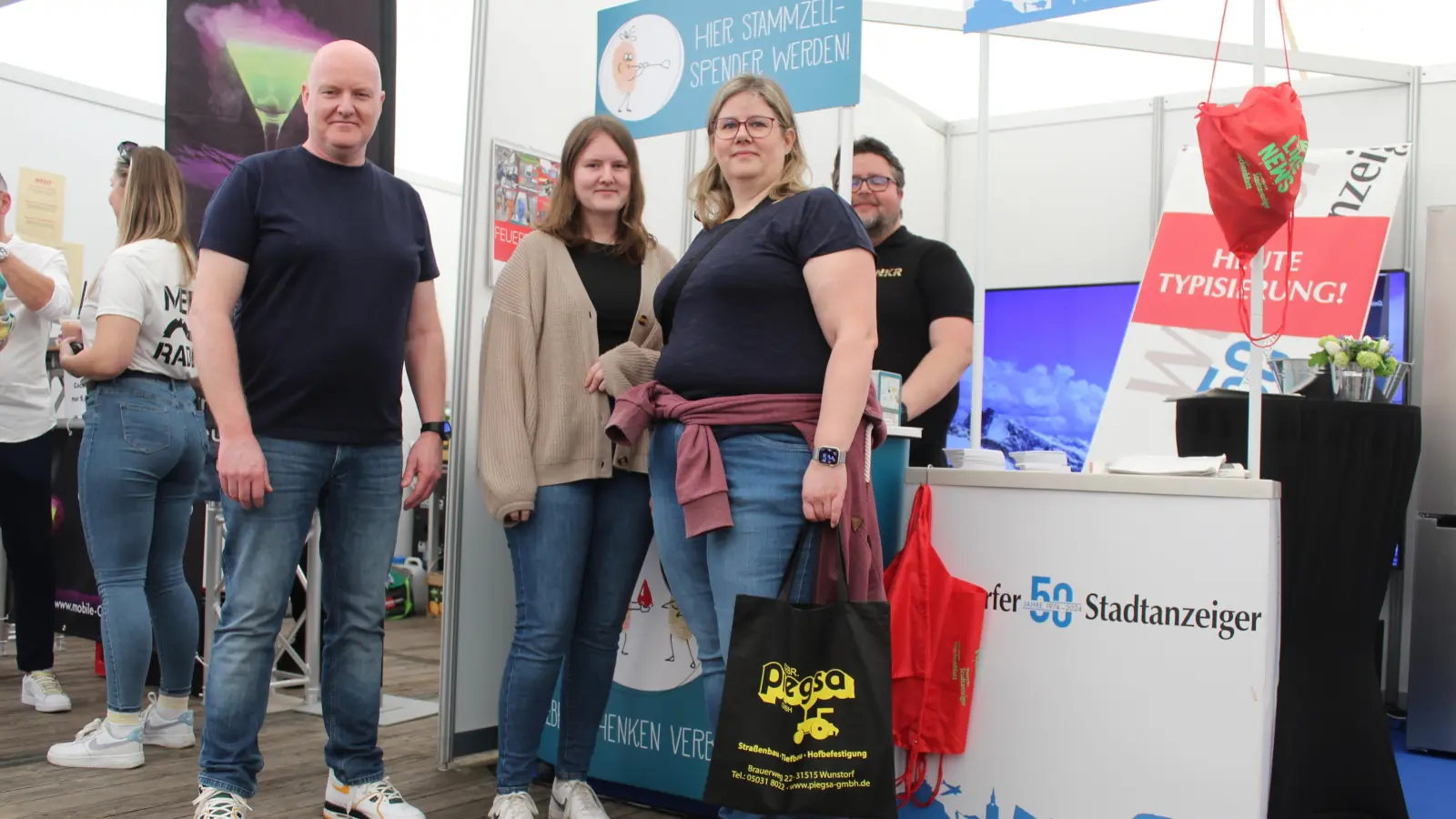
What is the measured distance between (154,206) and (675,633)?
1709 mm

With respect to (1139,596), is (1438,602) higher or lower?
lower

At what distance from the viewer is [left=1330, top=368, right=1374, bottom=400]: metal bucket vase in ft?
9.64

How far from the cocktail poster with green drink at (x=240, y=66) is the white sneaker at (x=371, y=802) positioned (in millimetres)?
2029

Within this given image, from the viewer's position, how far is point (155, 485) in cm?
283

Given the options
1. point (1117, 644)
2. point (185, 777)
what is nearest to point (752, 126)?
point (1117, 644)

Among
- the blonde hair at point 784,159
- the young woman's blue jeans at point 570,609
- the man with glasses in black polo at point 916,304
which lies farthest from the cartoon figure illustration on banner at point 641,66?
the young woman's blue jeans at point 570,609

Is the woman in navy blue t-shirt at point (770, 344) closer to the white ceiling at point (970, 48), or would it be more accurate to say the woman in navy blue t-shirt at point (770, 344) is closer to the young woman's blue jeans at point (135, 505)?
the young woman's blue jeans at point (135, 505)

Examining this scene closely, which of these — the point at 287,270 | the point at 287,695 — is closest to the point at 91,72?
the point at 287,695

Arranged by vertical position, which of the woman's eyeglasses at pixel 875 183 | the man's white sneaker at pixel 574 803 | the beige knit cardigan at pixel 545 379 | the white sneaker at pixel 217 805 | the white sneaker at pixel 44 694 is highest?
the woman's eyeglasses at pixel 875 183

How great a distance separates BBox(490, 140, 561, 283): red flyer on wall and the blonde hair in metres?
0.91

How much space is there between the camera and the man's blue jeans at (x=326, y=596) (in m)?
2.06

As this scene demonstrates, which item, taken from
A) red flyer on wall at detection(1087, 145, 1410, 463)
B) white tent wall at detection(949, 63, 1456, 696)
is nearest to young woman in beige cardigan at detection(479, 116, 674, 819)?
red flyer on wall at detection(1087, 145, 1410, 463)

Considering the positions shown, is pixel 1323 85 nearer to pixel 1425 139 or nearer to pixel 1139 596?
pixel 1425 139

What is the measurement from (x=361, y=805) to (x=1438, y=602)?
330cm
